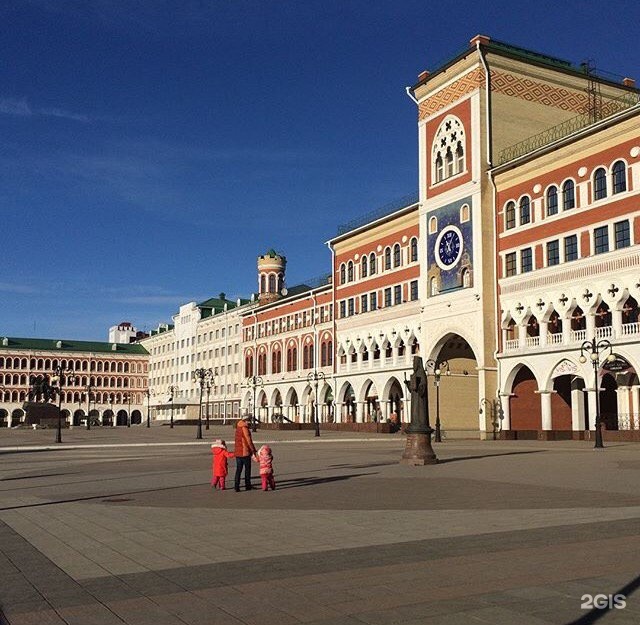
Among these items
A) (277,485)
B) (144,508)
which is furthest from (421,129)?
(144,508)

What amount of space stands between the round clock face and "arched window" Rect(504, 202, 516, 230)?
3.84m

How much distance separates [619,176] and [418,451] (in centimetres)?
2590

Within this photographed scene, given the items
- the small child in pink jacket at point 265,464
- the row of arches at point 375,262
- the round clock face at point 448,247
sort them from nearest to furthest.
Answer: the small child in pink jacket at point 265,464 < the round clock face at point 448,247 < the row of arches at point 375,262

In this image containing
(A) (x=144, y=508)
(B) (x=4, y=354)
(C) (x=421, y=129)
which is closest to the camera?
(A) (x=144, y=508)

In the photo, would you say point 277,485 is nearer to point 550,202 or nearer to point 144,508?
point 144,508

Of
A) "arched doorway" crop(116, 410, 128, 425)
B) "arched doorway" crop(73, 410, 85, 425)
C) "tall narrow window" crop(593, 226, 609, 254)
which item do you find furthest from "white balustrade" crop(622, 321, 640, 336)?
"arched doorway" crop(116, 410, 128, 425)

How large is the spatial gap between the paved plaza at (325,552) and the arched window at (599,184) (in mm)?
29239

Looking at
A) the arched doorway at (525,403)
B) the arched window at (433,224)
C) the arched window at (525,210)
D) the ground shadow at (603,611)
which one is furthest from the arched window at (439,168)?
the ground shadow at (603,611)

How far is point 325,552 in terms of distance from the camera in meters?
10.3

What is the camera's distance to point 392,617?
700 cm

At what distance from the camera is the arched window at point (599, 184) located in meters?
45.7

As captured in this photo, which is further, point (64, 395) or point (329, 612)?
point (64, 395)

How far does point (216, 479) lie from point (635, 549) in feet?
37.4

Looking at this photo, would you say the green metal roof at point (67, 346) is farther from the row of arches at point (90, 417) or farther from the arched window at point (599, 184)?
the arched window at point (599, 184)
